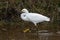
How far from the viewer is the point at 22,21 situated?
39.8ft

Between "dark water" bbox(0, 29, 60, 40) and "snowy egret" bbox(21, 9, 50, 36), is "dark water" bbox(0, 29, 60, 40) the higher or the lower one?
the lower one

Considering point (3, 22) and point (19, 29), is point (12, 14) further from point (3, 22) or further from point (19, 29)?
point (19, 29)

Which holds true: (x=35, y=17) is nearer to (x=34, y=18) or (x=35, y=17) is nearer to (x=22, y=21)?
(x=34, y=18)

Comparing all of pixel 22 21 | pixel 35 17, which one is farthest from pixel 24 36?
pixel 22 21

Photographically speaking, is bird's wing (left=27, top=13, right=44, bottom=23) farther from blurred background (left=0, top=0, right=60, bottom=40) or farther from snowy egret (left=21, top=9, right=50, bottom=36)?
blurred background (left=0, top=0, right=60, bottom=40)

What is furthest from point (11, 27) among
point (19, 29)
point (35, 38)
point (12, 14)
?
point (35, 38)

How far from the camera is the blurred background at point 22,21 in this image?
1003 cm

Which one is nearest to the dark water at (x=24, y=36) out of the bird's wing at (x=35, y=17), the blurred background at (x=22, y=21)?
the blurred background at (x=22, y=21)

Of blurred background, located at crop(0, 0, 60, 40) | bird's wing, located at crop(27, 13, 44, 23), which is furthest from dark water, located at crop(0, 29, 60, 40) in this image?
bird's wing, located at crop(27, 13, 44, 23)

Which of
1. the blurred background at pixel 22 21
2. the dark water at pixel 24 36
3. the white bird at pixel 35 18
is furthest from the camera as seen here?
the white bird at pixel 35 18

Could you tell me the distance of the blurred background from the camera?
1003cm

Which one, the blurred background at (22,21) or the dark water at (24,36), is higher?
the blurred background at (22,21)

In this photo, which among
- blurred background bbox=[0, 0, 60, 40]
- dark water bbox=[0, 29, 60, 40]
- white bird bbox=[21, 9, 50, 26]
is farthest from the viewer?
white bird bbox=[21, 9, 50, 26]

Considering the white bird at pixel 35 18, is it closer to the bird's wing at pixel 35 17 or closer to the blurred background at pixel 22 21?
the bird's wing at pixel 35 17
